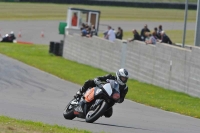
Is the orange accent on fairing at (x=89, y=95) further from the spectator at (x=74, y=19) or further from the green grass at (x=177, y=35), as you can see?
the green grass at (x=177, y=35)

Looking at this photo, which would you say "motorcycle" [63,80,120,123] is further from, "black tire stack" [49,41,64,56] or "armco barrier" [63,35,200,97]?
"black tire stack" [49,41,64,56]

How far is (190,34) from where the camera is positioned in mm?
53375

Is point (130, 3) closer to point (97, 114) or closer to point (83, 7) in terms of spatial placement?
point (83, 7)

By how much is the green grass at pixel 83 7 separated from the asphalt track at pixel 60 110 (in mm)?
31081

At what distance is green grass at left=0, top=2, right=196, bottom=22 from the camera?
57031 millimetres

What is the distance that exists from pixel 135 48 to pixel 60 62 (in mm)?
6890

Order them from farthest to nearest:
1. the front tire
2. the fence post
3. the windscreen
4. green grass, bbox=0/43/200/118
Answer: the fence post → green grass, bbox=0/43/200/118 → the windscreen → the front tire

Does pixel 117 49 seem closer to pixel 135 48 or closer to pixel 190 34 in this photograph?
pixel 135 48

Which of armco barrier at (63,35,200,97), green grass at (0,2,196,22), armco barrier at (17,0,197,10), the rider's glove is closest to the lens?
the rider's glove

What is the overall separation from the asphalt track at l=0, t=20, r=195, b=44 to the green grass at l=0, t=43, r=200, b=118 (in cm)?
1073

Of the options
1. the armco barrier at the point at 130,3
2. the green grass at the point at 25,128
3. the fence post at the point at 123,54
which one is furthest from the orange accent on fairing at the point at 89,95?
the armco barrier at the point at 130,3

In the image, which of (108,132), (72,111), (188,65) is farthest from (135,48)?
(108,132)

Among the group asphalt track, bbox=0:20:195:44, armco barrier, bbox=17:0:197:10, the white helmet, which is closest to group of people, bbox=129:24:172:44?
the white helmet

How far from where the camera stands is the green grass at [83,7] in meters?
57.0
